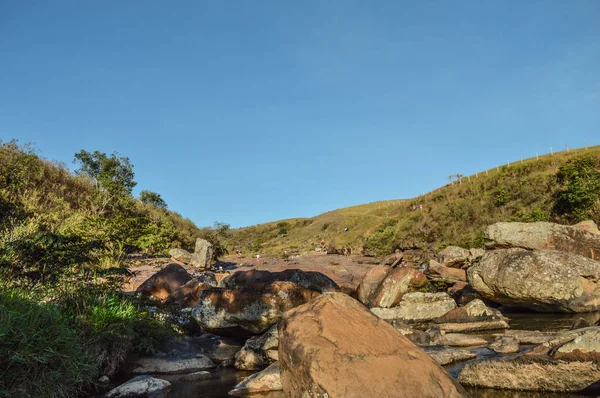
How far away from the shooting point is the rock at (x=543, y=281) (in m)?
14.6

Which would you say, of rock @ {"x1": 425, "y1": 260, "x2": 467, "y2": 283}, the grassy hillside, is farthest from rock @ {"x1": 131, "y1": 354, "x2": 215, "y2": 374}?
the grassy hillside

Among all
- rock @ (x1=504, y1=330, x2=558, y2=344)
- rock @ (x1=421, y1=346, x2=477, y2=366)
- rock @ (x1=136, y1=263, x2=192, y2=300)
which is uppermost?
rock @ (x1=136, y1=263, x2=192, y2=300)

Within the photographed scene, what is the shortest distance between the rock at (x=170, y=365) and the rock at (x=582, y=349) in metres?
7.01

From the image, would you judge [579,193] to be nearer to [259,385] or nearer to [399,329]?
[399,329]

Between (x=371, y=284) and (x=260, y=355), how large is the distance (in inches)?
356

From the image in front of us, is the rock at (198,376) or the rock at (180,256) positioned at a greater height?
the rock at (180,256)

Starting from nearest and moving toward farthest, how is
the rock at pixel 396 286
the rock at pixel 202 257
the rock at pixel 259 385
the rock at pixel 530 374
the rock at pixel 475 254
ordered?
1. the rock at pixel 530 374
2. the rock at pixel 259 385
3. the rock at pixel 396 286
4. the rock at pixel 475 254
5. the rock at pixel 202 257

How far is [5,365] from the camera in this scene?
5.80 meters

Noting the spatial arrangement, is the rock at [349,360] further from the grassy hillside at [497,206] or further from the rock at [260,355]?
the grassy hillside at [497,206]

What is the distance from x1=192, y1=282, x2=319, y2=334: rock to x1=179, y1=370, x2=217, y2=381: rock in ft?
6.66

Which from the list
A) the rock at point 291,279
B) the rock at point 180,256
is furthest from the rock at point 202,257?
the rock at point 291,279

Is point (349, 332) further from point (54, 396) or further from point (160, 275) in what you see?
point (160, 275)

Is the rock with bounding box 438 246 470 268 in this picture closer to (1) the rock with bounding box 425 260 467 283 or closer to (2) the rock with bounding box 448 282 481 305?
(1) the rock with bounding box 425 260 467 283

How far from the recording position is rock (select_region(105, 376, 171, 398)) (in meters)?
7.60
